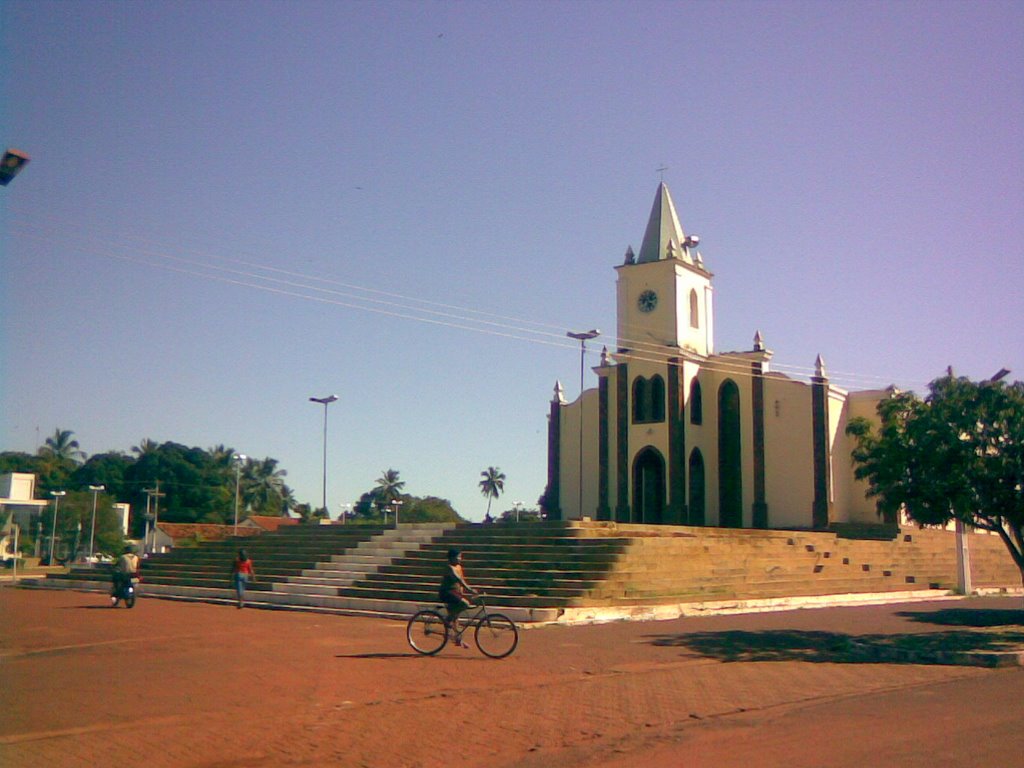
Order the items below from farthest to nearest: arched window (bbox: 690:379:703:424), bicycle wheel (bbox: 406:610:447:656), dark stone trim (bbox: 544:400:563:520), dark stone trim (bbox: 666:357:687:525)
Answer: dark stone trim (bbox: 544:400:563:520) → arched window (bbox: 690:379:703:424) → dark stone trim (bbox: 666:357:687:525) → bicycle wheel (bbox: 406:610:447:656)

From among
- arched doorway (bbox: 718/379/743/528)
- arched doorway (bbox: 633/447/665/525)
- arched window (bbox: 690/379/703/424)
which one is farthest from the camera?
arched window (bbox: 690/379/703/424)

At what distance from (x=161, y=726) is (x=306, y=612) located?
44.2ft

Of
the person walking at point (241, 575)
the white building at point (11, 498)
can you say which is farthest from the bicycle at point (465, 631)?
the white building at point (11, 498)

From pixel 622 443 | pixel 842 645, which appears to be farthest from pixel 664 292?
pixel 842 645

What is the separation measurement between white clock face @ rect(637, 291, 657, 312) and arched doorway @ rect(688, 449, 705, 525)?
7185 mm

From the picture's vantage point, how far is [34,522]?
5538cm

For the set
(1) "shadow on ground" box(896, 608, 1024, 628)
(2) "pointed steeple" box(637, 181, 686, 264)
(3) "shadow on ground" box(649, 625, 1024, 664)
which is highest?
(2) "pointed steeple" box(637, 181, 686, 264)

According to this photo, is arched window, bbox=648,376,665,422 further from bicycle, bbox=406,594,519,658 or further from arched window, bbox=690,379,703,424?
bicycle, bbox=406,594,519,658

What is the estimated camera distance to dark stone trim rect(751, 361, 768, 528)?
42.5 m

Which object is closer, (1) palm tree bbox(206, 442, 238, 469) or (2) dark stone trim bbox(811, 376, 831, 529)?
(2) dark stone trim bbox(811, 376, 831, 529)

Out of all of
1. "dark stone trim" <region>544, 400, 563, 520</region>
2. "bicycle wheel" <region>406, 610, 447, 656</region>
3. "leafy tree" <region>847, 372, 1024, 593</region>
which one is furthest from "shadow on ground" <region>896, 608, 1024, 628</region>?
"dark stone trim" <region>544, 400, 563, 520</region>

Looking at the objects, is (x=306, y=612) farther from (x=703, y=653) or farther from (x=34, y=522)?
(x=34, y=522)

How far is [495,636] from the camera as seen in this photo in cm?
1354

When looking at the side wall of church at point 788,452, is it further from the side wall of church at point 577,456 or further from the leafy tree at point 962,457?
the leafy tree at point 962,457
